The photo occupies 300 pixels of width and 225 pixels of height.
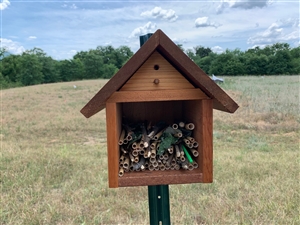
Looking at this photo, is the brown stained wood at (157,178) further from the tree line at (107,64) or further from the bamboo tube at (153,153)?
the tree line at (107,64)

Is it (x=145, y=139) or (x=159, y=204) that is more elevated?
(x=145, y=139)

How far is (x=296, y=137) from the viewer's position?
657cm

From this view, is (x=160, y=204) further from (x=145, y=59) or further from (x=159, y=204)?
(x=145, y=59)

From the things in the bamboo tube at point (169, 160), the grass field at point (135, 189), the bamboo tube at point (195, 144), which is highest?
the bamboo tube at point (195, 144)

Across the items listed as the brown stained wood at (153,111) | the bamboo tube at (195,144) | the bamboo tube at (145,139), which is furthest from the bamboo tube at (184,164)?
the brown stained wood at (153,111)

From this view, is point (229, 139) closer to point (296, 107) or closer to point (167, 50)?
point (296, 107)

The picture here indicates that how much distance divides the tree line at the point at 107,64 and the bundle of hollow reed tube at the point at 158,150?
119ft

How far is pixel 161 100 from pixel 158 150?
30 cm

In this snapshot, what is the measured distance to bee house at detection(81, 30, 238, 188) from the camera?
1.32 meters

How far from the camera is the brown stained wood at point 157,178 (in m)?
1.43

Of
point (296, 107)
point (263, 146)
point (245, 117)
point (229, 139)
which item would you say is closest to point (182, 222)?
point (263, 146)

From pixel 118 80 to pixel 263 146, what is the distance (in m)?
5.04

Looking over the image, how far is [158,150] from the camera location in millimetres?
1538

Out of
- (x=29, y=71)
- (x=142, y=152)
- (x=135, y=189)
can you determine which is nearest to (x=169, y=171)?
(x=142, y=152)
